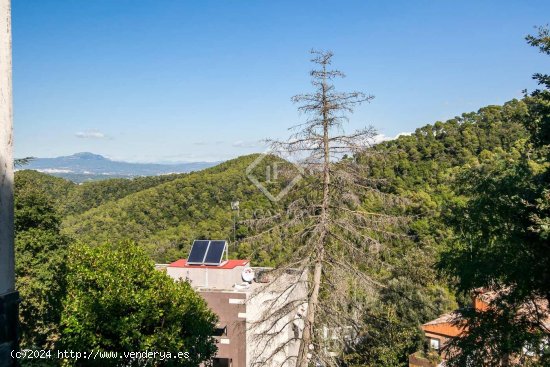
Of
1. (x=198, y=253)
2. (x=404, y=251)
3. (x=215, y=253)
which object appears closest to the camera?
(x=215, y=253)

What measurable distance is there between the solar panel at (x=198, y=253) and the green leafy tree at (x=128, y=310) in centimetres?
649

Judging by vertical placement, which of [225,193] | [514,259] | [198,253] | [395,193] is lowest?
[198,253]

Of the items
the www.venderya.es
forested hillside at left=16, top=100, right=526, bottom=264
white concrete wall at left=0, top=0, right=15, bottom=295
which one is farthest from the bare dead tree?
forested hillside at left=16, top=100, right=526, bottom=264

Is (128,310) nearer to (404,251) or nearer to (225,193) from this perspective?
(404,251)

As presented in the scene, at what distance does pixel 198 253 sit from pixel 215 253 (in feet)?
2.82

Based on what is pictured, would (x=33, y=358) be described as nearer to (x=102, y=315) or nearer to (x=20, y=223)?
(x=102, y=315)

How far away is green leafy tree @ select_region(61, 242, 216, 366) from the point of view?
373 inches

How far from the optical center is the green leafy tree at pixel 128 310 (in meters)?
9.48

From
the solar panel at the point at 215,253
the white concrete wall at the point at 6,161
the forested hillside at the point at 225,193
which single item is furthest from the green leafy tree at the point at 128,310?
the forested hillside at the point at 225,193

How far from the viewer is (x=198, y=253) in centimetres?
1859

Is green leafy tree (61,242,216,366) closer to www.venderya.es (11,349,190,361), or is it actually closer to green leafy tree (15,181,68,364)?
www.venderya.es (11,349,190,361)

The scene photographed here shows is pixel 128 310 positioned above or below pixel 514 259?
below

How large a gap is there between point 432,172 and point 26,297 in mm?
31917

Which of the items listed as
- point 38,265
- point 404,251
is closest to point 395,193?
point 404,251
